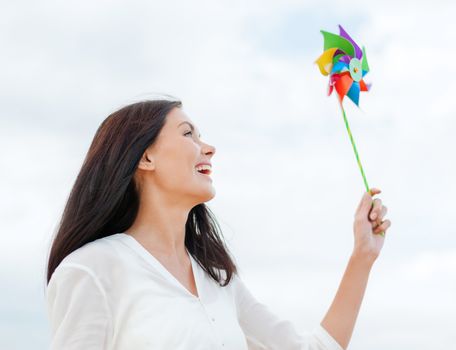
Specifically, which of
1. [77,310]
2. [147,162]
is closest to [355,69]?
[147,162]

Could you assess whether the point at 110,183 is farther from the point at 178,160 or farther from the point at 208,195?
the point at 208,195

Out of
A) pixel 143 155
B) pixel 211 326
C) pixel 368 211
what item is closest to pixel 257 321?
pixel 211 326

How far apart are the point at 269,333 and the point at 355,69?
155 cm

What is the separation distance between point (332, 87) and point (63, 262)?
1.84 metres

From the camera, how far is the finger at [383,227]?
11.9 feet

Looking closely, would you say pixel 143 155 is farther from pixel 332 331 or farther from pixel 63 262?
pixel 332 331

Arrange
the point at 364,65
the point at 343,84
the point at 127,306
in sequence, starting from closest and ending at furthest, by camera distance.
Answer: the point at 127,306, the point at 343,84, the point at 364,65

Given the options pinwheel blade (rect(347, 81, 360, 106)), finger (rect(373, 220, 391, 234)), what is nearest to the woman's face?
Result: finger (rect(373, 220, 391, 234))

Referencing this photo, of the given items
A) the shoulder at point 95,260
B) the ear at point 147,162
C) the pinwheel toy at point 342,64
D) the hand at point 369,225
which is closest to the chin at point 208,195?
the ear at point 147,162

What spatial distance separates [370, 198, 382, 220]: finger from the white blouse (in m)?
0.86

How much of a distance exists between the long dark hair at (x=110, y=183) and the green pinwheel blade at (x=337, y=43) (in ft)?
3.32

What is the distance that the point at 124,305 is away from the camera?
3.05 meters

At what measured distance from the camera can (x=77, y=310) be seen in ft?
9.56

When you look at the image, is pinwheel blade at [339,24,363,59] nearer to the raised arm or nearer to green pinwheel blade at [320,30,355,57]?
green pinwheel blade at [320,30,355,57]
